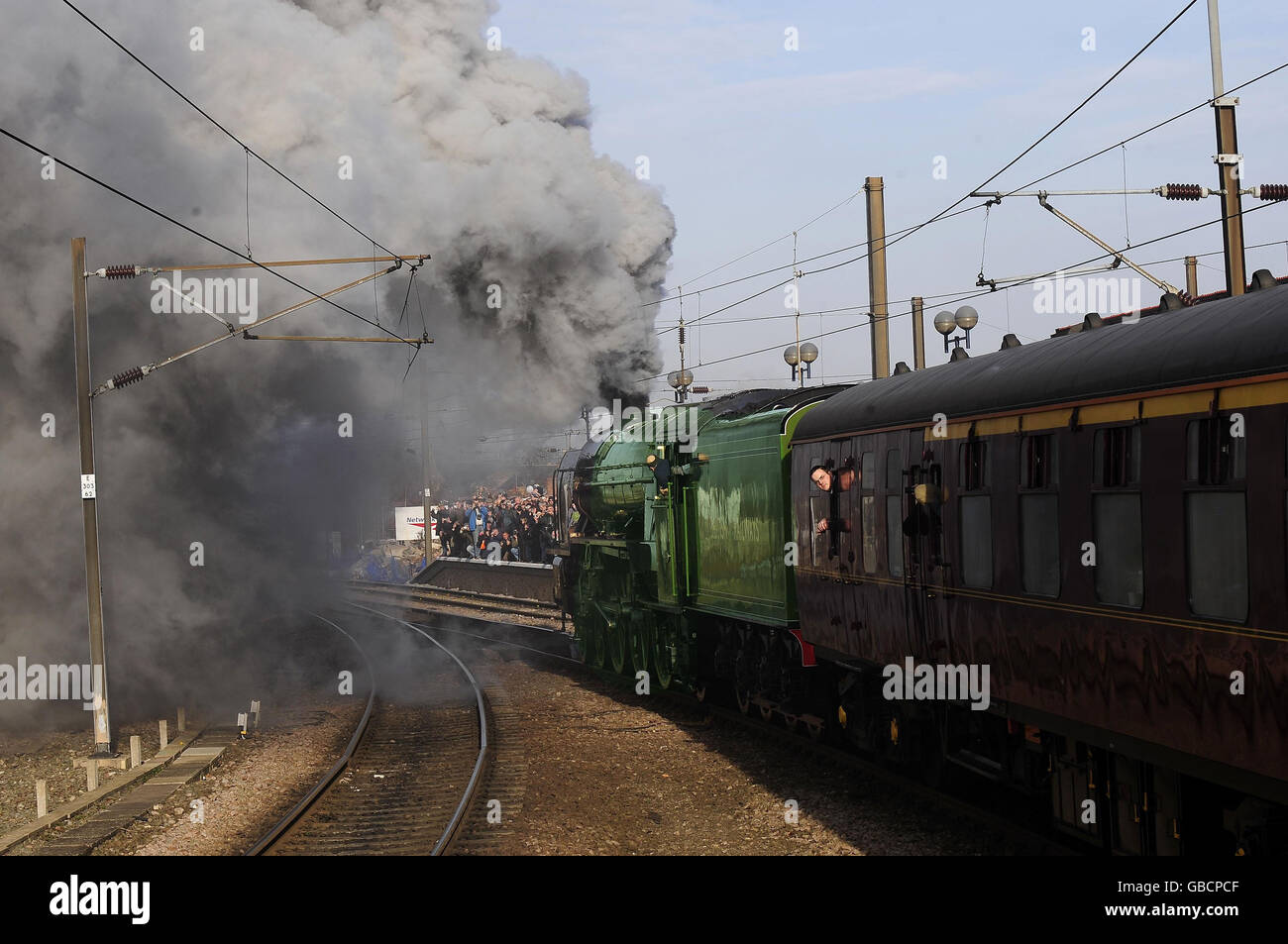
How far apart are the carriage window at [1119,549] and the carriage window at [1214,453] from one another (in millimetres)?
518

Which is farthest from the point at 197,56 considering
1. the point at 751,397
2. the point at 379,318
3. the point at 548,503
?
the point at 751,397

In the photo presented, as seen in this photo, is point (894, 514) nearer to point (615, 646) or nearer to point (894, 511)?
point (894, 511)

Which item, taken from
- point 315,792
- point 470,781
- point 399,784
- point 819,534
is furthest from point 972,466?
point 315,792

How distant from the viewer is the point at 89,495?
52.5ft

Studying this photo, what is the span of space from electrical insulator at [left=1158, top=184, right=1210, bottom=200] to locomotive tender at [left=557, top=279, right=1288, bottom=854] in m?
4.20

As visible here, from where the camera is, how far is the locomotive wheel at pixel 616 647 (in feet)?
63.1

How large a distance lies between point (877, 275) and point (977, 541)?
12.3 metres

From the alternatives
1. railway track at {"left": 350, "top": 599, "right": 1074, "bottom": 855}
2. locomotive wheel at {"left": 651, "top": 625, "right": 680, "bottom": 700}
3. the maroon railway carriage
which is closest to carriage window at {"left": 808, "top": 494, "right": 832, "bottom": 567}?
the maroon railway carriage

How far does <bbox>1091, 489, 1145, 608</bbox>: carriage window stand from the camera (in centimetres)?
709

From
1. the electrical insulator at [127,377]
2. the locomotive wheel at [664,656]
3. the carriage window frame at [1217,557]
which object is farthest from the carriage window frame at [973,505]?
the electrical insulator at [127,377]

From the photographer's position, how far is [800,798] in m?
11.4

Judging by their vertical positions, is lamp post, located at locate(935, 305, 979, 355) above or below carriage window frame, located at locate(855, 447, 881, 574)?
above

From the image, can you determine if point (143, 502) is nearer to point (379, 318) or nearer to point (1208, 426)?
point (379, 318)

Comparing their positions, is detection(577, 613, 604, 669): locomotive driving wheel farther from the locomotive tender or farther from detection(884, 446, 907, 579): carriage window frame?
detection(884, 446, 907, 579): carriage window frame
